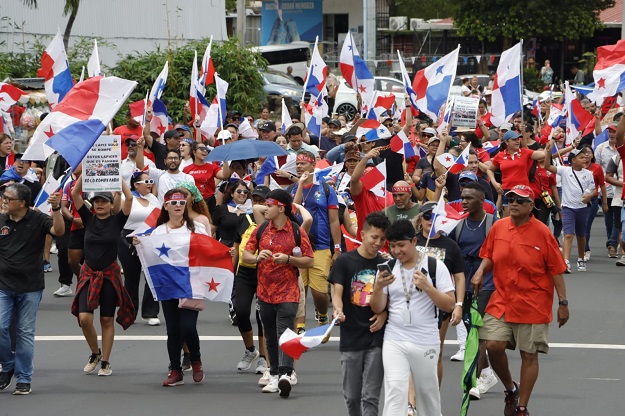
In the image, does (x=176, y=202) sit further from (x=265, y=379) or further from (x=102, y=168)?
(x=265, y=379)

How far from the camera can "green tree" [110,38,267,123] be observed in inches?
1056

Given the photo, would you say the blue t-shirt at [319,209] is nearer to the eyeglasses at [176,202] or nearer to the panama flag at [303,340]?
the eyeglasses at [176,202]

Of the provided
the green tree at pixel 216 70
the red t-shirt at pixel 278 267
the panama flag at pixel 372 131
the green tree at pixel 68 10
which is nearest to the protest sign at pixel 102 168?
the red t-shirt at pixel 278 267

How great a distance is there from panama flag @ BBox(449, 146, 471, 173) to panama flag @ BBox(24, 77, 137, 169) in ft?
13.7

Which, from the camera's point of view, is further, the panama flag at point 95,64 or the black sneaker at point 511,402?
the panama flag at point 95,64

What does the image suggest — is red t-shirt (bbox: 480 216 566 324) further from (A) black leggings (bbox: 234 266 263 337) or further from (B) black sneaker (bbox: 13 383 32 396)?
(B) black sneaker (bbox: 13 383 32 396)

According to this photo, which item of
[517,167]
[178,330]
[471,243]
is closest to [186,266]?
[178,330]

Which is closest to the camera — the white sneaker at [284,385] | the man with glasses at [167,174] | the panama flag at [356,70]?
the white sneaker at [284,385]

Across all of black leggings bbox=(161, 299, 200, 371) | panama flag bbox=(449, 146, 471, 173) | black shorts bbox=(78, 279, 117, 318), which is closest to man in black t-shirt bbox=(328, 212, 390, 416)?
black leggings bbox=(161, 299, 200, 371)

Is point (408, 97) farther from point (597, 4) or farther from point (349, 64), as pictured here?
point (597, 4)

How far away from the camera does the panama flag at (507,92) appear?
18.9 meters

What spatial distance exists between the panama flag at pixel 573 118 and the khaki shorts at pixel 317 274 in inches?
331

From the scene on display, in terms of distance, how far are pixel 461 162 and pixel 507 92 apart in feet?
19.7

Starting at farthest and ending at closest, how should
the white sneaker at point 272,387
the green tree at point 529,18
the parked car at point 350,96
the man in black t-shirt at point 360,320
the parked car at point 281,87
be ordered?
the green tree at point 529,18 < the parked car at point 281,87 < the parked car at point 350,96 < the white sneaker at point 272,387 < the man in black t-shirt at point 360,320
